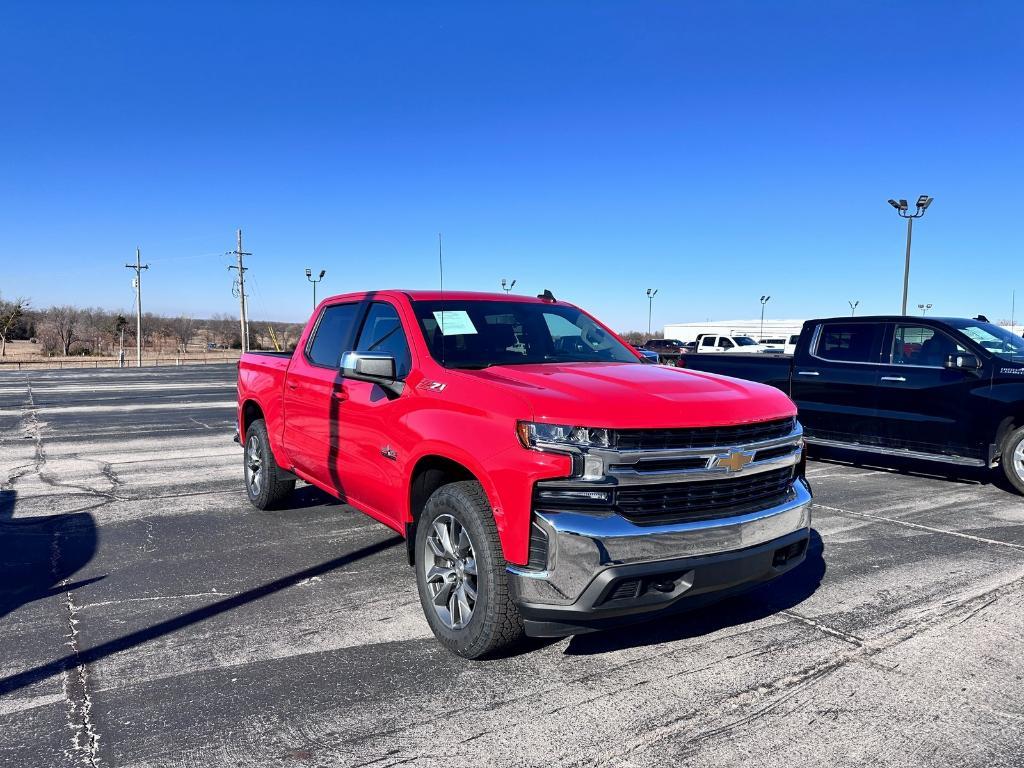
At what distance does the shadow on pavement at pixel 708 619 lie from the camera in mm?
3924

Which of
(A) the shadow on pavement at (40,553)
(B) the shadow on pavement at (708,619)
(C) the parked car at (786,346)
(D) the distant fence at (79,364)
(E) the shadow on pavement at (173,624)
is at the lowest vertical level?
(D) the distant fence at (79,364)

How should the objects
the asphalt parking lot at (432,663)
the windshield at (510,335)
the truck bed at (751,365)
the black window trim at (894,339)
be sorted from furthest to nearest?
the truck bed at (751,365) < the black window trim at (894,339) < the windshield at (510,335) < the asphalt parking lot at (432,663)

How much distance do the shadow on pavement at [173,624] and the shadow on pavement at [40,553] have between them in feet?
3.02

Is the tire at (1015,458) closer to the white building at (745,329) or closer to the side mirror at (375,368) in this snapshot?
the side mirror at (375,368)

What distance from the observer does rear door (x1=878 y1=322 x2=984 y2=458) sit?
810cm

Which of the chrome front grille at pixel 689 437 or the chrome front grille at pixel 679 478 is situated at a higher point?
the chrome front grille at pixel 689 437

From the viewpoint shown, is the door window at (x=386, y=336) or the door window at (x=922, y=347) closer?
the door window at (x=386, y=336)

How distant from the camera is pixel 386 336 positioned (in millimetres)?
4828

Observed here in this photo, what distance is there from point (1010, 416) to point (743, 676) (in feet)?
19.8

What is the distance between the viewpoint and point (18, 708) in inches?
125

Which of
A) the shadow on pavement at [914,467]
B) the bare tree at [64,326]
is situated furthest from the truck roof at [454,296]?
the bare tree at [64,326]

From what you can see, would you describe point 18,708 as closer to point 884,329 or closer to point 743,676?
point 743,676

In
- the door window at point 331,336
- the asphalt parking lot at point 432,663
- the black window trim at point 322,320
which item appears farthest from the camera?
the door window at point 331,336

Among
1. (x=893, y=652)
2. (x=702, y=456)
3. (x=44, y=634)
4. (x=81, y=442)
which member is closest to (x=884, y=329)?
(x=893, y=652)
